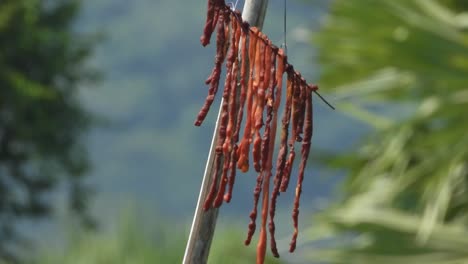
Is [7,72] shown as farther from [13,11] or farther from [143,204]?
[143,204]

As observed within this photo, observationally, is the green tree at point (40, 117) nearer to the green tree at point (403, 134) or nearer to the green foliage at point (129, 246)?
the green foliage at point (129, 246)

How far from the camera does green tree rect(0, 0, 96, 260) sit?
31.4 metres

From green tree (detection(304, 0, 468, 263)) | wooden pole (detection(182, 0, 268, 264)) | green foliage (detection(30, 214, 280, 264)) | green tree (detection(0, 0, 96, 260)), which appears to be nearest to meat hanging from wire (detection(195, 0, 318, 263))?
wooden pole (detection(182, 0, 268, 264))

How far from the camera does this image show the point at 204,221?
6.81 ft

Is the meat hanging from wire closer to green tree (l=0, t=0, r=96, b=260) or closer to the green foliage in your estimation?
green tree (l=0, t=0, r=96, b=260)

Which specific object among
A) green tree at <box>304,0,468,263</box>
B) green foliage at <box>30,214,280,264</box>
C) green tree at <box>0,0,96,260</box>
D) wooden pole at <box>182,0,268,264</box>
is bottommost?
wooden pole at <box>182,0,268,264</box>

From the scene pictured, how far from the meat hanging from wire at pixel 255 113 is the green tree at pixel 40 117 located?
93.9 feet

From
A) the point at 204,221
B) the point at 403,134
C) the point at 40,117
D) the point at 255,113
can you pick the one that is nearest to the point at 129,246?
the point at 40,117

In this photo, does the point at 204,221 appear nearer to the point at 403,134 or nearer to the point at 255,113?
the point at 255,113

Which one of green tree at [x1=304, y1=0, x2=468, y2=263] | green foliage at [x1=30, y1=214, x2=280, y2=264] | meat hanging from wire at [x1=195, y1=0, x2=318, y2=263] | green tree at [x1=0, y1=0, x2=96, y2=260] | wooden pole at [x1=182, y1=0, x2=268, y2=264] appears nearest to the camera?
meat hanging from wire at [x1=195, y1=0, x2=318, y2=263]

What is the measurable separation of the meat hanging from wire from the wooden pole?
3 cm

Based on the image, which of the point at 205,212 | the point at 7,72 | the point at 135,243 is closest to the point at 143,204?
the point at 135,243

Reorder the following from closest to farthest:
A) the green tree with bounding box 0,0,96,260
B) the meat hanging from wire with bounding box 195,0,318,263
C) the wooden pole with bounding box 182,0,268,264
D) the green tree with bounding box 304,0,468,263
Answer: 1. the meat hanging from wire with bounding box 195,0,318,263
2. the wooden pole with bounding box 182,0,268,264
3. the green tree with bounding box 304,0,468,263
4. the green tree with bounding box 0,0,96,260

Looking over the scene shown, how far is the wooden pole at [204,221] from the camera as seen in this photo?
81.1 inches
